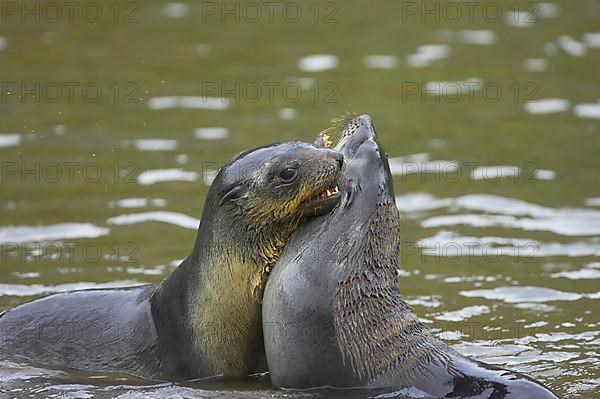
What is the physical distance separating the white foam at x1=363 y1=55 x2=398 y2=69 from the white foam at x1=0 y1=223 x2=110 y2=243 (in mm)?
6130

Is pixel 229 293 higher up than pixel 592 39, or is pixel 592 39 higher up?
pixel 592 39

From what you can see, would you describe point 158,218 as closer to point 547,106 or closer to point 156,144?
point 156,144

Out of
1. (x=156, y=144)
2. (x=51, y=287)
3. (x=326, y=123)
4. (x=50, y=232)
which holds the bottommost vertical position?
(x=51, y=287)

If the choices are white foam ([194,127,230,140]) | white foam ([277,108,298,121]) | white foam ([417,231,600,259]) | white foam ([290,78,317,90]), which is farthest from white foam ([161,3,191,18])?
white foam ([417,231,600,259])

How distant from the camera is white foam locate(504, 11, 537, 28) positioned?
19.5 meters

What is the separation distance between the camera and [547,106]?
16094 mm

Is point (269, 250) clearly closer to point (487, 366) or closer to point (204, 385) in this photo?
point (204, 385)

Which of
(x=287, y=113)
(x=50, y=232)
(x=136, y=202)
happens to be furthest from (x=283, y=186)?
(x=287, y=113)

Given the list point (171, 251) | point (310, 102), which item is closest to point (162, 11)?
point (310, 102)

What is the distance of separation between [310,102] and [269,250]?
25.2 ft

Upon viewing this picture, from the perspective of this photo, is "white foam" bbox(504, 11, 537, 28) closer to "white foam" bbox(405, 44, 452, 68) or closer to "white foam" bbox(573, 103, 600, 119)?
"white foam" bbox(405, 44, 452, 68)

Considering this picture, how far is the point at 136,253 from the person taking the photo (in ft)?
38.8

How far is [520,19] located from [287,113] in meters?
5.39

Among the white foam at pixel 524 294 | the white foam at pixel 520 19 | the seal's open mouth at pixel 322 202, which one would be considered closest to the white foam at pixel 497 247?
the white foam at pixel 524 294
